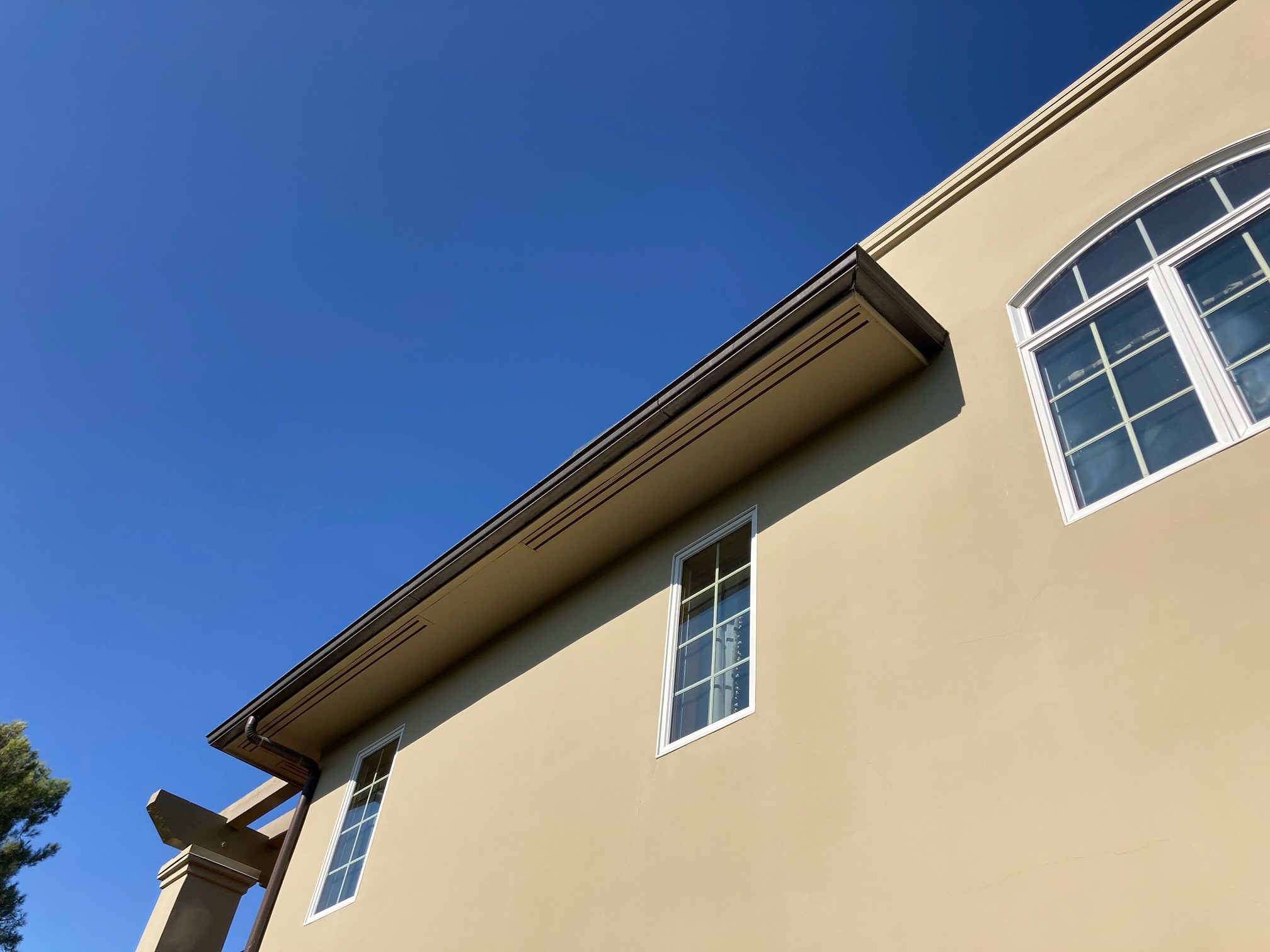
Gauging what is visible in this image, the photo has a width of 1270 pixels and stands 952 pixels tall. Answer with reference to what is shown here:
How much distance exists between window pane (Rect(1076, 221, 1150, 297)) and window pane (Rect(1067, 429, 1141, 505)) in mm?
1010

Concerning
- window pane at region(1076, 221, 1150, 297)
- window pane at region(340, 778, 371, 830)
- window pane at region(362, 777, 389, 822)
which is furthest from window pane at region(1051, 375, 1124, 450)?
window pane at region(340, 778, 371, 830)

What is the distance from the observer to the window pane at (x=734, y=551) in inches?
258

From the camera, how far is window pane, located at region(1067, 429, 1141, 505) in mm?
4523

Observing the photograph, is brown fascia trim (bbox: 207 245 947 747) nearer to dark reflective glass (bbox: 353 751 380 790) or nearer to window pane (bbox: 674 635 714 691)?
dark reflective glass (bbox: 353 751 380 790)

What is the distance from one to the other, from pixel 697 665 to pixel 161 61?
9.70 meters

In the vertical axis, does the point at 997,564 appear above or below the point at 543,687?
below

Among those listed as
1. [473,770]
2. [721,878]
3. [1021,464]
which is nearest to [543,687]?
[473,770]

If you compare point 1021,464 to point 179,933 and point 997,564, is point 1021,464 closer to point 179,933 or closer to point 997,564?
point 997,564

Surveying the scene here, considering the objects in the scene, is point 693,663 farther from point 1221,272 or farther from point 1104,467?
point 1221,272

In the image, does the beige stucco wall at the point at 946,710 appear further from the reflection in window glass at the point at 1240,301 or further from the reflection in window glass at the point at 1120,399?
the reflection in window glass at the point at 1240,301

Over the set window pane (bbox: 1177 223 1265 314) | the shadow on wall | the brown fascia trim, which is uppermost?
the brown fascia trim

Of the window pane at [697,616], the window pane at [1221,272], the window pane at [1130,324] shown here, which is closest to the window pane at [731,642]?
the window pane at [697,616]

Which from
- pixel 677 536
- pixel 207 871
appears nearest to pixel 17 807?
pixel 207 871

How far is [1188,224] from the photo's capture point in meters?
4.96
